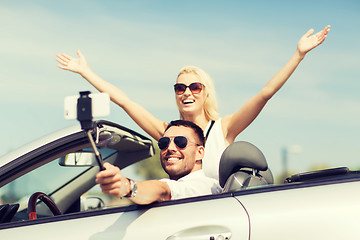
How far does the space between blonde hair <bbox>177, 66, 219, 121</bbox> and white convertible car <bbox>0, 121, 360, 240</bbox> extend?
130 cm

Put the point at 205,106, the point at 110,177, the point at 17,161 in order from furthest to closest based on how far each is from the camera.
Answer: the point at 205,106 < the point at 17,161 < the point at 110,177

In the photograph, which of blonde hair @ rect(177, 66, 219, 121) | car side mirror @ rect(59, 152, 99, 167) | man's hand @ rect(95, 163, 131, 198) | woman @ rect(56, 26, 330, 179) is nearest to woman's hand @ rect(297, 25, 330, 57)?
woman @ rect(56, 26, 330, 179)

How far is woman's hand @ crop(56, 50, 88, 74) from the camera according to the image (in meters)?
4.07

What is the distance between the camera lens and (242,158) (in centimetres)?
254

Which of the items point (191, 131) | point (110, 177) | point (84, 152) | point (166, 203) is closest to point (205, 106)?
point (191, 131)

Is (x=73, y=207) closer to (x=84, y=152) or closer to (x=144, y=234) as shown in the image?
(x=84, y=152)

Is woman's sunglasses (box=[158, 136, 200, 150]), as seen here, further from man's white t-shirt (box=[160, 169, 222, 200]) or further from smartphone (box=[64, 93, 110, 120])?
smartphone (box=[64, 93, 110, 120])

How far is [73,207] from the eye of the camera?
3.55 meters

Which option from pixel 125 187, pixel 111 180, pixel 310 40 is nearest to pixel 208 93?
pixel 310 40

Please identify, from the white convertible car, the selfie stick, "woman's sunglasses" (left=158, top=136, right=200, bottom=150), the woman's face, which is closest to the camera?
the selfie stick

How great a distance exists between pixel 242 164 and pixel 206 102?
1.53 meters

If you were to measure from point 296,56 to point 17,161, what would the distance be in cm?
218

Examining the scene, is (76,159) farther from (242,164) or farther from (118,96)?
(118,96)

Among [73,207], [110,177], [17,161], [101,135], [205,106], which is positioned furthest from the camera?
[205,106]
